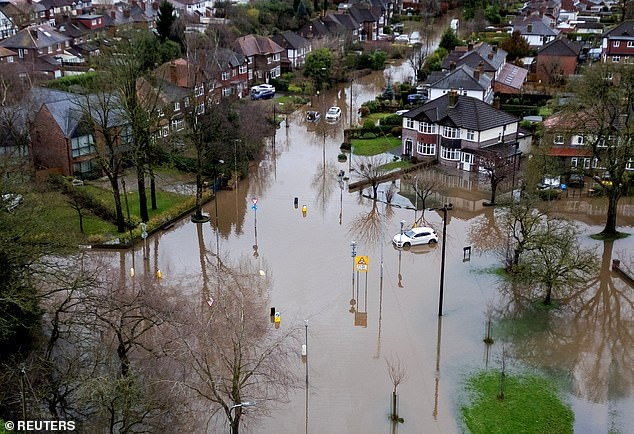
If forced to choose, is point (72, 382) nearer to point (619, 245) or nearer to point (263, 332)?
point (263, 332)

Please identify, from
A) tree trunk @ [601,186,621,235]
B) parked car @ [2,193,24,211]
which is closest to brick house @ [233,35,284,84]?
tree trunk @ [601,186,621,235]

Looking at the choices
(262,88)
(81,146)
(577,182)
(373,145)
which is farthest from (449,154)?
(262,88)

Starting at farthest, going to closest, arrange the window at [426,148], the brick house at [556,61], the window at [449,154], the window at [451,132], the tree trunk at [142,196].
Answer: the brick house at [556,61]
the window at [426,148]
the window at [449,154]
the window at [451,132]
the tree trunk at [142,196]

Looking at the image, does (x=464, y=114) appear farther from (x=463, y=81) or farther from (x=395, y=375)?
(x=395, y=375)

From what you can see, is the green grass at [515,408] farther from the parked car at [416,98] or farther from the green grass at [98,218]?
the parked car at [416,98]

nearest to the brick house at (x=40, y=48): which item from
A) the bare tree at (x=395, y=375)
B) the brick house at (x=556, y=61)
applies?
the brick house at (x=556, y=61)

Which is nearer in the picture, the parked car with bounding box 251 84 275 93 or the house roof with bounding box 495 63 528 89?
the house roof with bounding box 495 63 528 89

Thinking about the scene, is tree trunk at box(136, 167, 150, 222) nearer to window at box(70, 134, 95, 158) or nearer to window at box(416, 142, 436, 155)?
window at box(70, 134, 95, 158)
